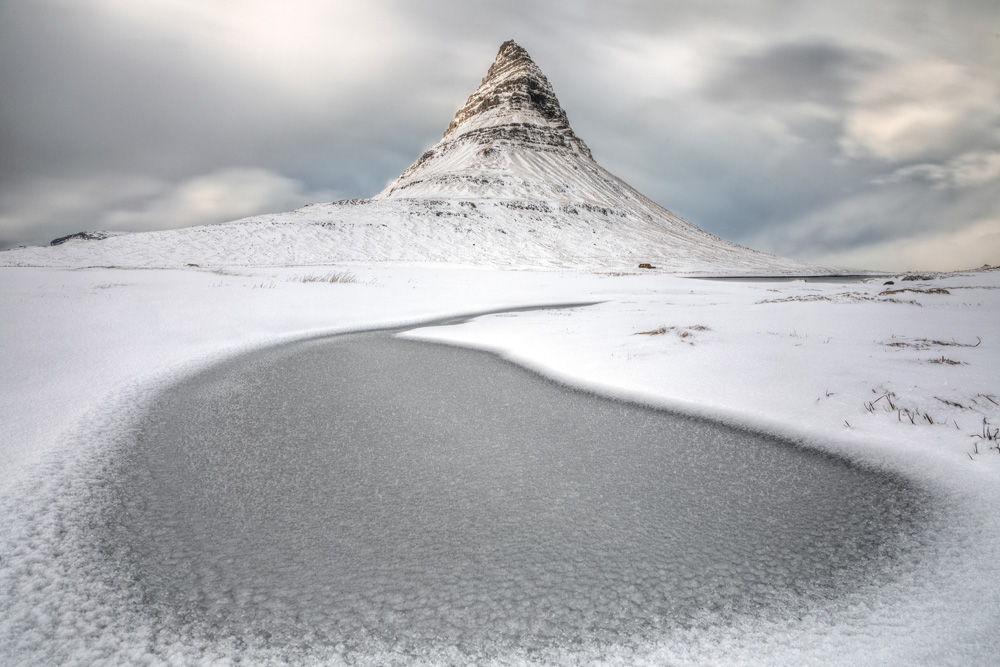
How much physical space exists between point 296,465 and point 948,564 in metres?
2.81

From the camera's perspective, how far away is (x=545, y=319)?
9.05m

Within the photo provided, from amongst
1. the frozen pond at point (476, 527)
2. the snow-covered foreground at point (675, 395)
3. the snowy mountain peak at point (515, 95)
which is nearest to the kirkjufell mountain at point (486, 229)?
the snowy mountain peak at point (515, 95)

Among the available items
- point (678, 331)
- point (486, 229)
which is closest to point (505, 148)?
point (486, 229)

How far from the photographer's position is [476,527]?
204 cm

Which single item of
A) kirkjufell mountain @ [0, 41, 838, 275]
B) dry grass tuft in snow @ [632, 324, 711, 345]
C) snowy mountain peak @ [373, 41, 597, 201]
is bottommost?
dry grass tuft in snow @ [632, 324, 711, 345]

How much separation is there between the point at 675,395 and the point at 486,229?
4906cm

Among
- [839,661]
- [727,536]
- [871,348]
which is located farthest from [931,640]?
[871,348]

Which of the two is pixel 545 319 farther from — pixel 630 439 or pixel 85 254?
pixel 85 254

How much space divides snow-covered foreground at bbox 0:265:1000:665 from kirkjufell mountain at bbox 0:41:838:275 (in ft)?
78.2

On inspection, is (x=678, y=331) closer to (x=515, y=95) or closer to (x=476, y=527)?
(x=476, y=527)

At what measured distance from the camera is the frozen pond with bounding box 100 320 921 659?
151 cm

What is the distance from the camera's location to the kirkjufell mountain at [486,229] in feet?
116

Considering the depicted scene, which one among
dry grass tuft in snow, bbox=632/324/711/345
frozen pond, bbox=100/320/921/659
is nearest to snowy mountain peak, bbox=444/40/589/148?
dry grass tuft in snow, bbox=632/324/711/345

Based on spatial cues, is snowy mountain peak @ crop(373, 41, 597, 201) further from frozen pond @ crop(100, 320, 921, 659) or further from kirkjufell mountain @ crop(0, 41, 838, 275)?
frozen pond @ crop(100, 320, 921, 659)
